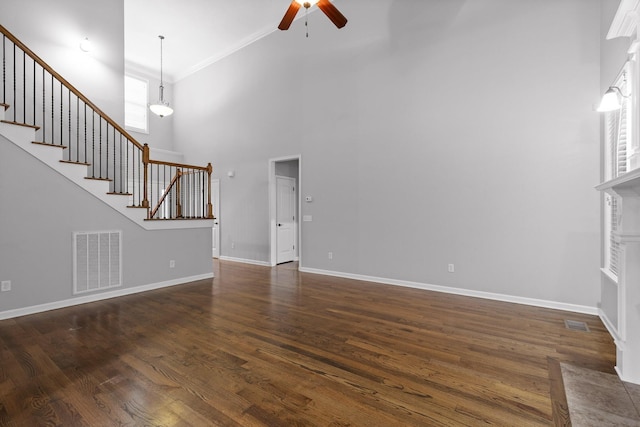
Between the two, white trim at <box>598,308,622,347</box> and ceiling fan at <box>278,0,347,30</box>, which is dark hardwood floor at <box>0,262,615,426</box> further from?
ceiling fan at <box>278,0,347,30</box>

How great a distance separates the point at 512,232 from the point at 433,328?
188 cm

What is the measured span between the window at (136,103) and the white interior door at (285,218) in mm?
4399

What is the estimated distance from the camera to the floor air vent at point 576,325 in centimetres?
308

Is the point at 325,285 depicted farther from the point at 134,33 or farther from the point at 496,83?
the point at 134,33

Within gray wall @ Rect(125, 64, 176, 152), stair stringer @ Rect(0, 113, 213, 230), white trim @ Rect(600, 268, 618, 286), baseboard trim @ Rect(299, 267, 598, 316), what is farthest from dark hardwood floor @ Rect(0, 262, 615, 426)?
gray wall @ Rect(125, 64, 176, 152)

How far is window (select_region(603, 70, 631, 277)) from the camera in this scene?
2873 mm

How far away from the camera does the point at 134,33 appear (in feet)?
21.4

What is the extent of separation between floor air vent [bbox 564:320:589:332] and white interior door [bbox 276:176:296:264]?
5016mm

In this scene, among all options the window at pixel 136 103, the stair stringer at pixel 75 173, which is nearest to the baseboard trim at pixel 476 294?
the stair stringer at pixel 75 173

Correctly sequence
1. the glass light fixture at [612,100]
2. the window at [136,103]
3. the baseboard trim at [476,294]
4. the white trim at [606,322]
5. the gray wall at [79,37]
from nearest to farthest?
1. the glass light fixture at [612,100]
2. the white trim at [606,322]
3. the baseboard trim at [476,294]
4. the gray wall at [79,37]
5. the window at [136,103]

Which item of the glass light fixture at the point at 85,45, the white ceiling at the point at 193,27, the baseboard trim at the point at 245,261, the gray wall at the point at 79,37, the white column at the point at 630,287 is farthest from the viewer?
the baseboard trim at the point at 245,261

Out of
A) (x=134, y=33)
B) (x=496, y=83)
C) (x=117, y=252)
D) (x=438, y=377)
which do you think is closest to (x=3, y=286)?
(x=117, y=252)

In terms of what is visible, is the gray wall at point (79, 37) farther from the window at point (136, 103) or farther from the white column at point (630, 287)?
the white column at point (630, 287)

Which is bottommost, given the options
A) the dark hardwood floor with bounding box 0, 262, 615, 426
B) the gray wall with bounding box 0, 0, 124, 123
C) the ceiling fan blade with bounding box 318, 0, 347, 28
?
the dark hardwood floor with bounding box 0, 262, 615, 426
